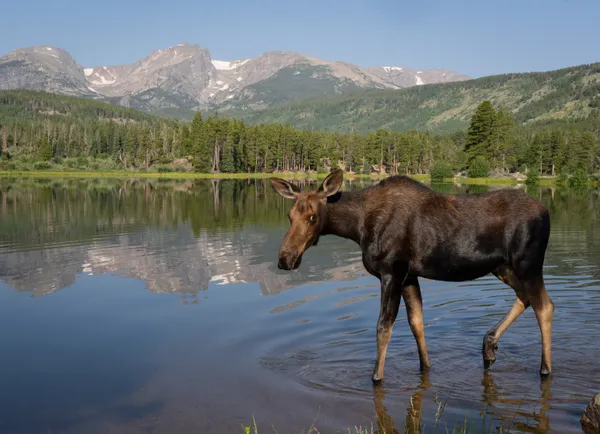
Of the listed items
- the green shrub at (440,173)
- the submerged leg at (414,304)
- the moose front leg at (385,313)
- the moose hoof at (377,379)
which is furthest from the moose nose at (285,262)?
the green shrub at (440,173)

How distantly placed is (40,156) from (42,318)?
7857 inches

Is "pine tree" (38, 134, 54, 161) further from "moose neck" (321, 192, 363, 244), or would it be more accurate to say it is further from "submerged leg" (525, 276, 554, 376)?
"submerged leg" (525, 276, 554, 376)

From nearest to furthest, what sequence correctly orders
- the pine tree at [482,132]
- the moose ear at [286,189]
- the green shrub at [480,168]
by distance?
the moose ear at [286,189] < the green shrub at [480,168] < the pine tree at [482,132]

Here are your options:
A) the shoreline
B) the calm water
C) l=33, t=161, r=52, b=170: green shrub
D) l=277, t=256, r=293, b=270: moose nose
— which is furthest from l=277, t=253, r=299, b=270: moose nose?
l=33, t=161, r=52, b=170: green shrub

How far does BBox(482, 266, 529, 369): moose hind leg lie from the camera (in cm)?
1016

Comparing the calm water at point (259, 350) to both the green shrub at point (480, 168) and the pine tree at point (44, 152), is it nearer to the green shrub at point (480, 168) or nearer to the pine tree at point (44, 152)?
the green shrub at point (480, 168)

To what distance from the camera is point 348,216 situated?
989 centimetres

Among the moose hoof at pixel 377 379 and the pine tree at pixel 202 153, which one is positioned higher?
the pine tree at pixel 202 153

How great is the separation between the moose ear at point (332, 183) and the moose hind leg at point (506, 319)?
10.5ft

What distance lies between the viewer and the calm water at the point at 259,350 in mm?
8484

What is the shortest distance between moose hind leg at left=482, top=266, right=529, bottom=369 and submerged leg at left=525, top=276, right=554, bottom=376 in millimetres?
190

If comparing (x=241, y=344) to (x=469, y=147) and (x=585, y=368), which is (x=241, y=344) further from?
(x=469, y=147)

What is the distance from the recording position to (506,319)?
10789mm

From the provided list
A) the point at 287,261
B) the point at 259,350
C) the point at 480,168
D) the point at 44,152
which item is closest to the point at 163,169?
the point at 44,152
